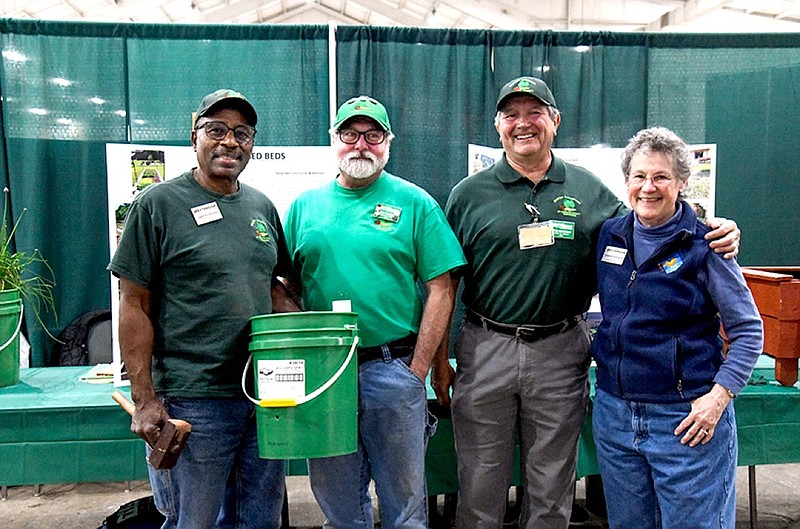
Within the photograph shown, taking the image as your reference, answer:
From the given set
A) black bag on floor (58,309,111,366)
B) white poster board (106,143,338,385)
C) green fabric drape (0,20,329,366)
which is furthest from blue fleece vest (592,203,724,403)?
black bag on floor (58,309,111,366)

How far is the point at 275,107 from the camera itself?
11.7 ft

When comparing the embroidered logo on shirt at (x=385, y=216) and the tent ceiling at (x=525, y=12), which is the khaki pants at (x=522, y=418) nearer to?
the embroidered logo on shirt at (x=385, y=216)

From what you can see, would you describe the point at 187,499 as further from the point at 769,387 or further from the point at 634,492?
the point at 769,387

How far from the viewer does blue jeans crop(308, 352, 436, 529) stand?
Result: 1832 millimetres

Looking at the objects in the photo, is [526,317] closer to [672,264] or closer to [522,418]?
[522,418]

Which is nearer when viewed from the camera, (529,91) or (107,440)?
(529,91)

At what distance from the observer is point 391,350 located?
187 cm

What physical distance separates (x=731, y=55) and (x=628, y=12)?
14.3 feet

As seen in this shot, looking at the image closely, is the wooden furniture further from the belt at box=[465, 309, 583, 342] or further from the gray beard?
the gray beard

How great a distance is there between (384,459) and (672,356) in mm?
852

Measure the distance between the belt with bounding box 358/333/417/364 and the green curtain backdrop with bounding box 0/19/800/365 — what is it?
6.48 ft

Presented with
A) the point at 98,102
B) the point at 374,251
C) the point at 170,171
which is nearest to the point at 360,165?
the point at 374,251

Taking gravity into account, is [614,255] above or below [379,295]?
above

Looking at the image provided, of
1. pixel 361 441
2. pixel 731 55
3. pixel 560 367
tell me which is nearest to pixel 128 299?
pixel 361 441
